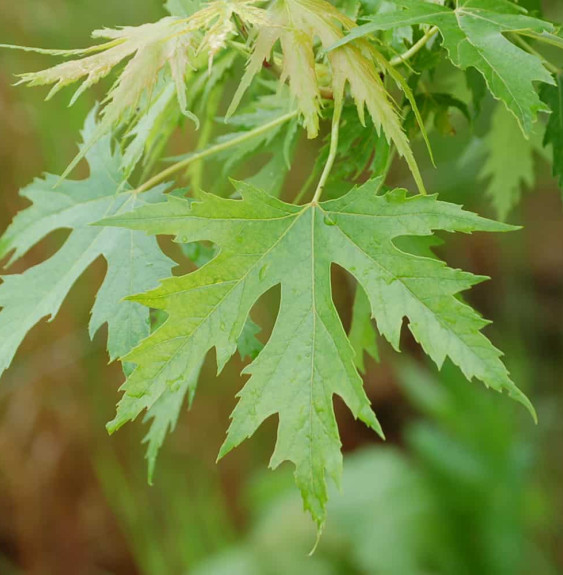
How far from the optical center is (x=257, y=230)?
2.03 ft

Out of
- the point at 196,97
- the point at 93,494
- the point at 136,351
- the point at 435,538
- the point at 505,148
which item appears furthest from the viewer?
the point at 93,494

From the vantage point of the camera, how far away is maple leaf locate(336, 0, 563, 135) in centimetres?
55

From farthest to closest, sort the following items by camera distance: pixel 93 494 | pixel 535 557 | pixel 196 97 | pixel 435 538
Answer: pixel 93 494 < pixel 535 557 < pixel 435 538 < pixel 196 97

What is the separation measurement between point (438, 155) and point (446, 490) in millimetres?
1453

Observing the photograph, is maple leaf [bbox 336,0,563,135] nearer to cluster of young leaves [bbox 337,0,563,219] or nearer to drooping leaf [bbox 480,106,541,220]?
cluster of young leaves [bbox 337,0,563,219]

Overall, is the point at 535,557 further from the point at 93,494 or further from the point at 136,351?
the point at 136,351

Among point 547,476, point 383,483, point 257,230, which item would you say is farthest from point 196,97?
point 547,476

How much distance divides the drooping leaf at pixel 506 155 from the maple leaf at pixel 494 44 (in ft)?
1.15

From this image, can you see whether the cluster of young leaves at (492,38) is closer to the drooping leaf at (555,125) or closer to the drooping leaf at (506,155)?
the drooping leaf at (555,125)

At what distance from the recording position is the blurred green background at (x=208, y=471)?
2.25 m

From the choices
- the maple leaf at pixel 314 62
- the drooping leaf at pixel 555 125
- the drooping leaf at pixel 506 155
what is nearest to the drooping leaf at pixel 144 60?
the maple leaf at pixel 314 62

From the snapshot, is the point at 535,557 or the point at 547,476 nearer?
the point at 535,557

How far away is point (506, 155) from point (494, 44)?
41cm

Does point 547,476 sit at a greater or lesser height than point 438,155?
lesser
